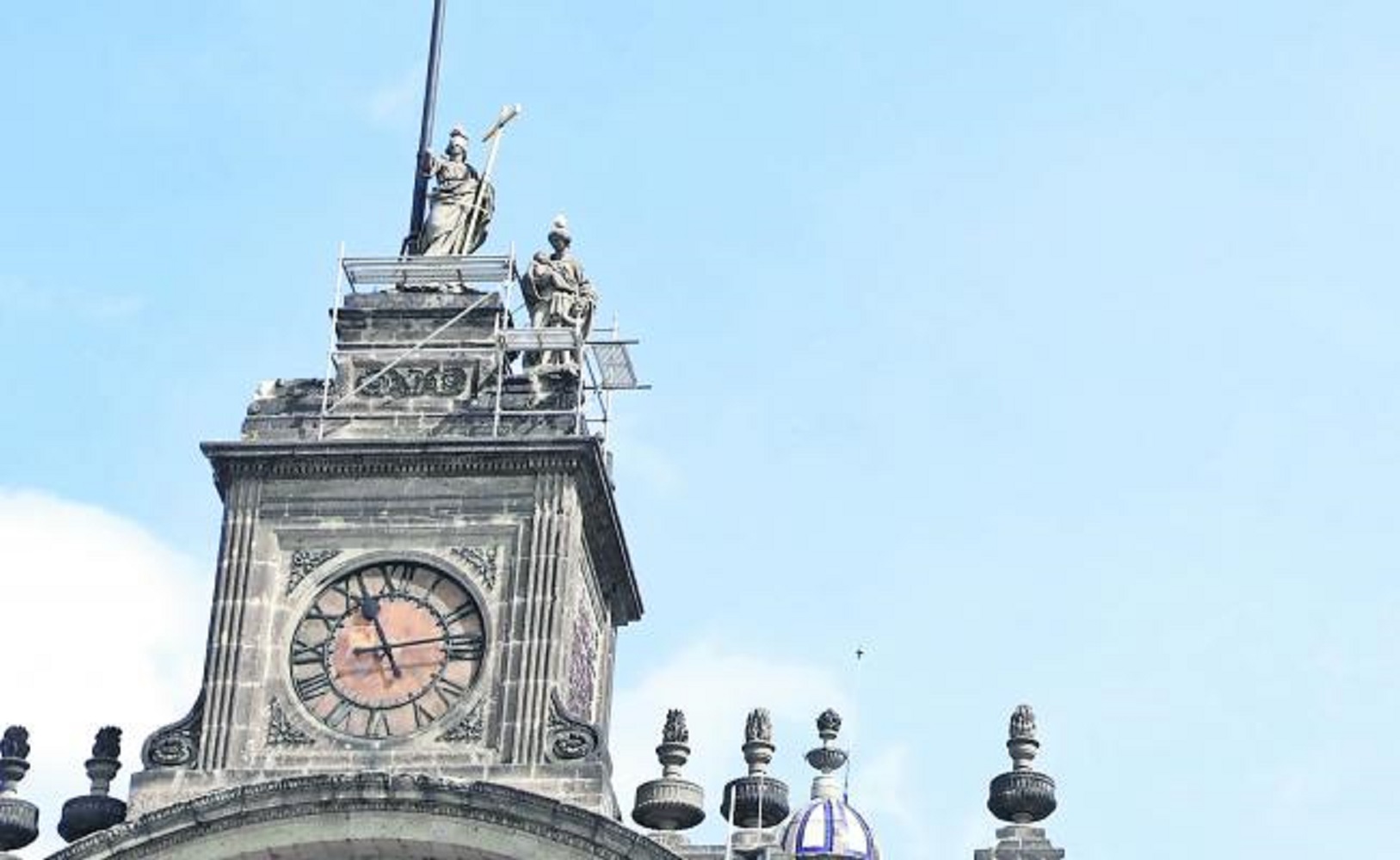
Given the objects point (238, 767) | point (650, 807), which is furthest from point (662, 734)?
point (238, 767)

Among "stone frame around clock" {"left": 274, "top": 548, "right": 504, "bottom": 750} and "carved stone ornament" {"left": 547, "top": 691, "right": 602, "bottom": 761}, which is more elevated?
"stone frame around clock" {"left": 274, "top": 548, "right": 504, "bottom": 750}

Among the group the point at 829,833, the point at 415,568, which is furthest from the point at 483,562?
the point at 829,833

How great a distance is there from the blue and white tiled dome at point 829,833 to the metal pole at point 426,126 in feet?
32.1

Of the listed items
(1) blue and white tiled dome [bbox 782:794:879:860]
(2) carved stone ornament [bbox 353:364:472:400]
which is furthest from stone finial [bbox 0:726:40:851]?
(1) blue and white tiled dome [bbox 782:794:879:860]

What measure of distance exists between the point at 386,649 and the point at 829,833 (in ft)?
19.1

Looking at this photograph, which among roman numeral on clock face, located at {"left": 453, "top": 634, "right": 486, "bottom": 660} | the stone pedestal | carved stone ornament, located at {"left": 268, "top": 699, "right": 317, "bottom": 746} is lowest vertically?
the stone pedestal

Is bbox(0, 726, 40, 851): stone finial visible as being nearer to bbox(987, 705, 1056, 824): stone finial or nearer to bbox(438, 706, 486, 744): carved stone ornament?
bbox(438, 706, 486, 744): carved stone ornament

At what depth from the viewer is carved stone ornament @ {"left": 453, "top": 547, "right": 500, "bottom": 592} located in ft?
190

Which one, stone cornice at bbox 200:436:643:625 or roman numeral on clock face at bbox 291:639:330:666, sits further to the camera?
stone cornice at bbox 200:436:643:625

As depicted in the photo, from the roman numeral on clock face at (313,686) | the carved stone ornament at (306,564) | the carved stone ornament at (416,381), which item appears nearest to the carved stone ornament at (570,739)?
the roman numeral on clock face at (313,686)

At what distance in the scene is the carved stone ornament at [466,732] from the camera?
186 feet

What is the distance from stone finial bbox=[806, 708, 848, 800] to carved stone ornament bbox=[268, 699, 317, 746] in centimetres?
593

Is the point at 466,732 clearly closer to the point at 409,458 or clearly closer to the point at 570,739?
the point at 570,739

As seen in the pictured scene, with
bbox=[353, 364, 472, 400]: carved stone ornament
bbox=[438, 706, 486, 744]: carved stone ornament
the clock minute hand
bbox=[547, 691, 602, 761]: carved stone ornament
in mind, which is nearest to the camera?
bbox=[547, 691, 602, 761]: carved stone ornament
